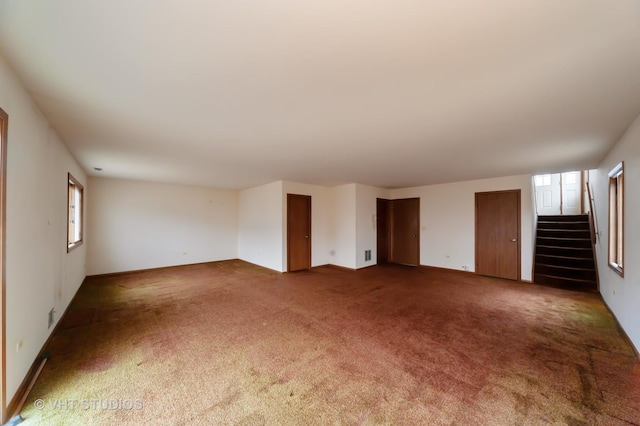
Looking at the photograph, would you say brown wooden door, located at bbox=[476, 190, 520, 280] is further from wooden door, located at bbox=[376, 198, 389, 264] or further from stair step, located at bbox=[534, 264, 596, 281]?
wooden door, located at bbox=[376, 198, 389, 264]

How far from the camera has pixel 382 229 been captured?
730 cm

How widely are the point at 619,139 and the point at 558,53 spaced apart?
2.76 metres

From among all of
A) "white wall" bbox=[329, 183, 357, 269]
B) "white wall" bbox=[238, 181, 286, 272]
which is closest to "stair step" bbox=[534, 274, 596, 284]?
"white wall" bbox=[329, 183, 357, 269]

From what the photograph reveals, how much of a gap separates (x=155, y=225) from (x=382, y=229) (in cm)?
616

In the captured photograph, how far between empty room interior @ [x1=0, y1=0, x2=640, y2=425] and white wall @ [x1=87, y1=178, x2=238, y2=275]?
0.95 m

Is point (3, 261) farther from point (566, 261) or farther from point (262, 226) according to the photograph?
point (566, 261)

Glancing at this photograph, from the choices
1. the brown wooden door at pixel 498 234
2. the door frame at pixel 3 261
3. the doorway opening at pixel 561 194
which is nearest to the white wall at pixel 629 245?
the brown wooden door at pixel 498 234

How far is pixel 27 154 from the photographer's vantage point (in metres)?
2.06

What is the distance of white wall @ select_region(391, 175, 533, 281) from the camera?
5.24 m

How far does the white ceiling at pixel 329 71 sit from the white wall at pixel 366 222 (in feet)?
10.7

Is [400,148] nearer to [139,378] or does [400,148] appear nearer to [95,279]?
[139,378]

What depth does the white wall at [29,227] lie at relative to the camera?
1.75 metres

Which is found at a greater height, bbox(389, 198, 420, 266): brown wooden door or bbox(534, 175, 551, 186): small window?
bbox(534, 175, 551, 186): small window

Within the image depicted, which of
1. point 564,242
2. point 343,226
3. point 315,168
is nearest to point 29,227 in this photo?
point 315,168
